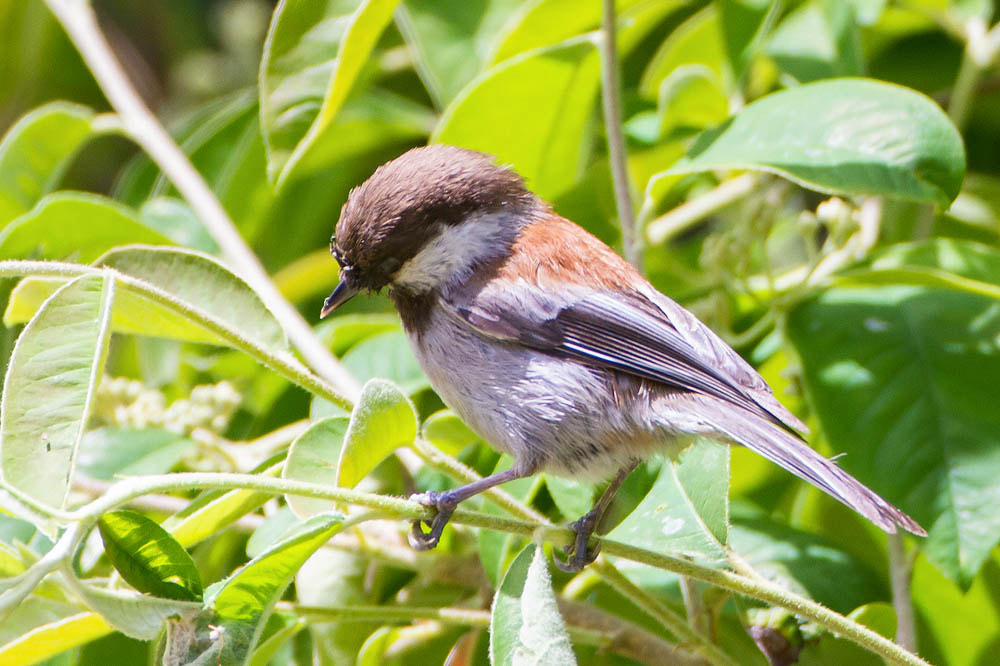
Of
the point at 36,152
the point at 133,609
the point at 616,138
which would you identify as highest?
the point at 36,152

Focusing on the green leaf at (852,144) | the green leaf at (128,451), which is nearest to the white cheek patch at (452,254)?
the green leaf at (852,144)

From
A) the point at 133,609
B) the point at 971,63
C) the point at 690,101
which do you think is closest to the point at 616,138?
the point at 690,101

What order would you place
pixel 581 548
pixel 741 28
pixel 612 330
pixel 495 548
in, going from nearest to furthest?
pixel 581 548 → pixel 495 548 → pixel 612 330 → pixel 741 28

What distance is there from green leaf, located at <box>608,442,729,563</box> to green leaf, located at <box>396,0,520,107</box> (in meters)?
1.27

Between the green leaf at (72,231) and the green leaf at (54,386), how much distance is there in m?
0.85

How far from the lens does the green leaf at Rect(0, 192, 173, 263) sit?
7.31 ft

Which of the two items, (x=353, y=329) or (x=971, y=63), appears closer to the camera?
(x=353, y=329)

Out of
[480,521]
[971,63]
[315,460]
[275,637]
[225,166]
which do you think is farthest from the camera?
[225,166]

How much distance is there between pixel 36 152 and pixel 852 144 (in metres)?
1.96

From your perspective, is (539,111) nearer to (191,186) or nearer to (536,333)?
(536,333)

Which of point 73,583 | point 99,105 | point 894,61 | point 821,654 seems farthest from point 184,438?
point 99,105

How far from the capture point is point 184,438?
229 cm

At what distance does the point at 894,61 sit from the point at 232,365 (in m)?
2.30

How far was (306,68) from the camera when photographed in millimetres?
2246
